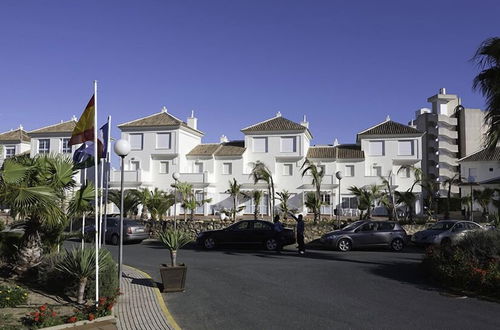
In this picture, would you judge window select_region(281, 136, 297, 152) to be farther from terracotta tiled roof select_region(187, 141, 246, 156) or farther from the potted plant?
the potted plant

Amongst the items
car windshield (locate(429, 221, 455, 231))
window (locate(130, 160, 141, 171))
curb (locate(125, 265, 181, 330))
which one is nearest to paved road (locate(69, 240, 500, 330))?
curb (locate(125, 265, 181, 330))

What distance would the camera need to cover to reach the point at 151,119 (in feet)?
161

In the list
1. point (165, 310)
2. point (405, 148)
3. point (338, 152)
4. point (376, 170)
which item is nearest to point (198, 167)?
point (338, 152)

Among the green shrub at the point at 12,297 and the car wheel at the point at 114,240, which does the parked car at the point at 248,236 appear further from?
the green shrub at the point at 12,297

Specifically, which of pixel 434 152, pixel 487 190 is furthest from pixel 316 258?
pixel 434 152

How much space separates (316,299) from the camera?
9430 millimetres

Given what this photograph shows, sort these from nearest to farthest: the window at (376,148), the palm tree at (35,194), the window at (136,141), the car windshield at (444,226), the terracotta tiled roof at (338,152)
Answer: the palm tree at (35,194) < the car windshield at (444,226) < the terracotta tiled roof at (338,152) < the window at (376,148) < the window at (136,141)

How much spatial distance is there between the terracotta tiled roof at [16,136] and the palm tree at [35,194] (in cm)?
5084

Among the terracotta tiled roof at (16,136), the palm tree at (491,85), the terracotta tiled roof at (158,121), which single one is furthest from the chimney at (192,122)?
the palm tree at (491,85)

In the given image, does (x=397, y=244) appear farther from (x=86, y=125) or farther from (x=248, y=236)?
(x=86, y=125)

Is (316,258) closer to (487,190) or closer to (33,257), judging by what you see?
(33,257)

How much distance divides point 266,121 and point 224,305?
3960 centimetres

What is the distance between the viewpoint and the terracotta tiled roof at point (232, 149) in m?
46.1

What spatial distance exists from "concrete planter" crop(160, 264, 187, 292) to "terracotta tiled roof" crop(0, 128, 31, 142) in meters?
53.4
